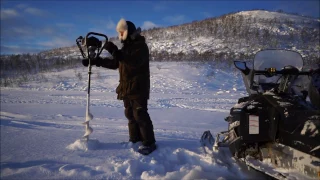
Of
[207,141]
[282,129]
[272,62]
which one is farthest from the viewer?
[207,141]

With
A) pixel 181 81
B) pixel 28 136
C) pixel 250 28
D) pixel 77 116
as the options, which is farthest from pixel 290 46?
pixel 28 136

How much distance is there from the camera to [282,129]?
241 centimetres

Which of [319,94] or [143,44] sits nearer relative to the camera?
[319,94]

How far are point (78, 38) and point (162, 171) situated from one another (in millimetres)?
2095

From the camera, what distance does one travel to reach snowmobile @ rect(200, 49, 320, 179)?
2201mm

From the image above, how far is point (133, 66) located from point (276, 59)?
2224 millimetres

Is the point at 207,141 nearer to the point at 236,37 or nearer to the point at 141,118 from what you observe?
the point at 141,118

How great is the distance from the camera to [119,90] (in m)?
3.29

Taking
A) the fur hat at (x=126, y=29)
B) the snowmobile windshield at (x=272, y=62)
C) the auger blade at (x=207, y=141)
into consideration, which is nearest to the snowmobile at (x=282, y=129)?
the snowmobile windshield at (x=272, y=62)

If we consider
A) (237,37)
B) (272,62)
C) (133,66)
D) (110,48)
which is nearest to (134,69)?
(133,66)

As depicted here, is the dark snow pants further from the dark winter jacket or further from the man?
the dark winter jacket

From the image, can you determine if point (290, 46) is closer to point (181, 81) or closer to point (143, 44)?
point (181, 81)

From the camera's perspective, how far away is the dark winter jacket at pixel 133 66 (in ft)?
9.93

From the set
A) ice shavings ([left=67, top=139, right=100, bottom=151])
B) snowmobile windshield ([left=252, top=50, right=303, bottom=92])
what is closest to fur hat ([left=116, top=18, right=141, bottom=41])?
ice shavings ([left=67, top=139, right=100, bottom=151])
